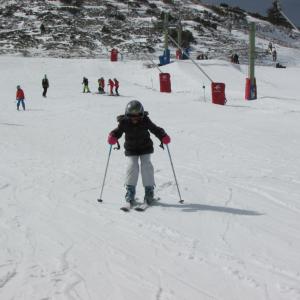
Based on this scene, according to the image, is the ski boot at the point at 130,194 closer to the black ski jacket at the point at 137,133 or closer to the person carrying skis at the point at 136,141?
the person carrying skis at the point at 136,141

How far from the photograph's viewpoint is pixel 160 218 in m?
6.17

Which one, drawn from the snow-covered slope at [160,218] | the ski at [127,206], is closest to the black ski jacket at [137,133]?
the ski at [127,206]

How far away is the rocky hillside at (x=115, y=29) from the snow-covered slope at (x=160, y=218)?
1209 inches

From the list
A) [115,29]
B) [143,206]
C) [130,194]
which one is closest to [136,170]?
[130,194]

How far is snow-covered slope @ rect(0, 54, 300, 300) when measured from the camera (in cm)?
420

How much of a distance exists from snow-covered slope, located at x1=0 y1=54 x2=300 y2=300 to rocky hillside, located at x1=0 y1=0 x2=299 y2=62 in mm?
30703

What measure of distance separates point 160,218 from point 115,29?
4915 cm

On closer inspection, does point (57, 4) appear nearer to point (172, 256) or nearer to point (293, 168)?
point (293, 168)

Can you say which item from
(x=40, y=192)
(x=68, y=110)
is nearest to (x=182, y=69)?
(x=68, y=110)

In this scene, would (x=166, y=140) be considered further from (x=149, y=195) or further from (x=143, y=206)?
(x=143, y=206)

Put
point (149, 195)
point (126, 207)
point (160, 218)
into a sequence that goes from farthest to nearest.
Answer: point (149, 195) < point (126, 207) < point (160, 218)

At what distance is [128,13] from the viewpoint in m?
61.0

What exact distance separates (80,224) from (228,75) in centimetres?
2977

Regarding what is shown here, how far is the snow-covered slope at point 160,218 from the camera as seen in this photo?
4.20 meters
